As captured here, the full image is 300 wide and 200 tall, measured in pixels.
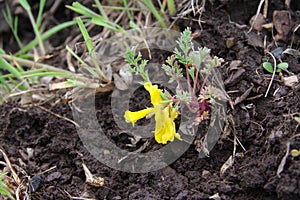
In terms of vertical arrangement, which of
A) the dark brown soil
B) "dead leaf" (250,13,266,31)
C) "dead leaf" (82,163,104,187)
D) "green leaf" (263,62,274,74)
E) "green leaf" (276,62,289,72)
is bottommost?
"dead leaf" (82,163,104,187)

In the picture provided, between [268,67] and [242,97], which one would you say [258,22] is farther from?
[242,97]

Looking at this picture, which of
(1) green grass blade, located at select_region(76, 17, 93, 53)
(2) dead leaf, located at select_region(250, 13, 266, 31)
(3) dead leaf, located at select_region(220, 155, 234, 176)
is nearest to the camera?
(3) dead leaf, located at select_region(220, 155, 234, 176)

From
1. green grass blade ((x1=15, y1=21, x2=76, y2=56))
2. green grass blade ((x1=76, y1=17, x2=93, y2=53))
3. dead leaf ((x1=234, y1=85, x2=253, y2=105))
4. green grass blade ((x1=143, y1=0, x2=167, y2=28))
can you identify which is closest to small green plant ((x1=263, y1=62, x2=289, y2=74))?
dead leaf ((x1=234, y1=85, x2=253, y2=105))

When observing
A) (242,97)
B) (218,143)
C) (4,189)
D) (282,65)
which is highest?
(282,65)

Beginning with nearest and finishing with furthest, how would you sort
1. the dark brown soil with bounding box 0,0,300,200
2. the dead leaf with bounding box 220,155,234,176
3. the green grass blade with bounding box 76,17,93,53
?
1. the dark brown soil with bounding box 0,0,300,200
2. the dead leaf with bounding box 220,155,234,176
3. the green grass blade with bounding box 76,17,93,53

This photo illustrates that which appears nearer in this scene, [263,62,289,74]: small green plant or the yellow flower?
the yellow flower

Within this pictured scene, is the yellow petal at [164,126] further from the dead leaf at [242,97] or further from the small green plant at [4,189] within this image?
the small green plant at [4,189]

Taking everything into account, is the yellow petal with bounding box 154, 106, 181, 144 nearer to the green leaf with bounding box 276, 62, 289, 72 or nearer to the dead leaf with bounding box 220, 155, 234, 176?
the dead leaf with bounding box 220, 155, 234, 176

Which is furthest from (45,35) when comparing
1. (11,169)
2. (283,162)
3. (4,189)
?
(283,162)

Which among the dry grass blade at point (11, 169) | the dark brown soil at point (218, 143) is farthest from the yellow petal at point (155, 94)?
the dry grass blade at point (11, 169)
